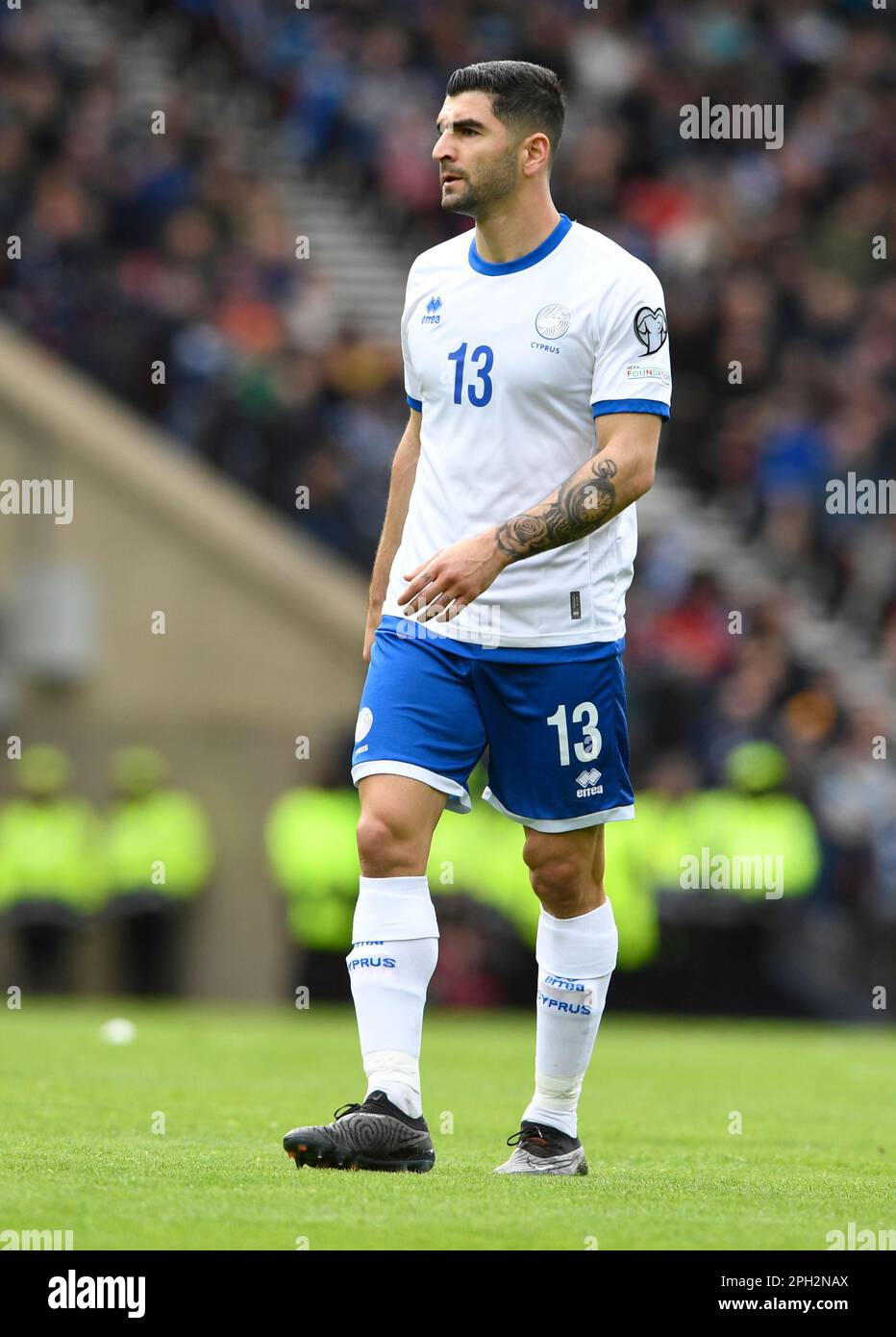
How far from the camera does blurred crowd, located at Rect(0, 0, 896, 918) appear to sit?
18781 millimetres

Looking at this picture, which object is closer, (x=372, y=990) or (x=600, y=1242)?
(x=600, y=1242)

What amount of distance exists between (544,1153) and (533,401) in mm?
1942

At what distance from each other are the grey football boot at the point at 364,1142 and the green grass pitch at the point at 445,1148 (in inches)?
2.0

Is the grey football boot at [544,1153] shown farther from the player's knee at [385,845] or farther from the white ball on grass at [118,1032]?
the white ball on grass at [118,1032]

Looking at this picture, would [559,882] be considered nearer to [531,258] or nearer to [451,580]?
[451,580]

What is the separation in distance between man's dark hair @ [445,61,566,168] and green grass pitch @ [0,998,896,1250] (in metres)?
2.66

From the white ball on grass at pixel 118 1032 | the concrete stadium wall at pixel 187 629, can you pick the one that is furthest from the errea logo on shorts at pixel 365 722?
the concrete stadium wall at pixel 187 629

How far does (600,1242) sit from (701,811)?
11.6m

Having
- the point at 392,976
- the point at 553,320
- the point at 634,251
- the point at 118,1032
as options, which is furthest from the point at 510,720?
the point at 634,251

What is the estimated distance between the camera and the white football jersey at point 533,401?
6352mm

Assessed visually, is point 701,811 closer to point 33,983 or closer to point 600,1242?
point 33,983

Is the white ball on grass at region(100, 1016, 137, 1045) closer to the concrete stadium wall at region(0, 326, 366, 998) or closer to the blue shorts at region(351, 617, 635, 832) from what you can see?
the concrete stadium wall at region(0, 326, 366, 998)

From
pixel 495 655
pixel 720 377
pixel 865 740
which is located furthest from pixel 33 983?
pixel 495 655
